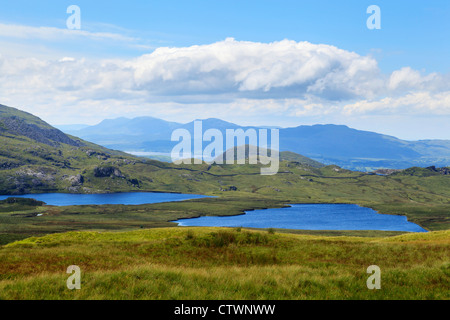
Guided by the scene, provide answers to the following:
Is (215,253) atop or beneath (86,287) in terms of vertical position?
beneath

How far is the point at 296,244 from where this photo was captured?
4219 centimetres

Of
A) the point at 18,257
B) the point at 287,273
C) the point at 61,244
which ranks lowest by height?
the point at 61,244
